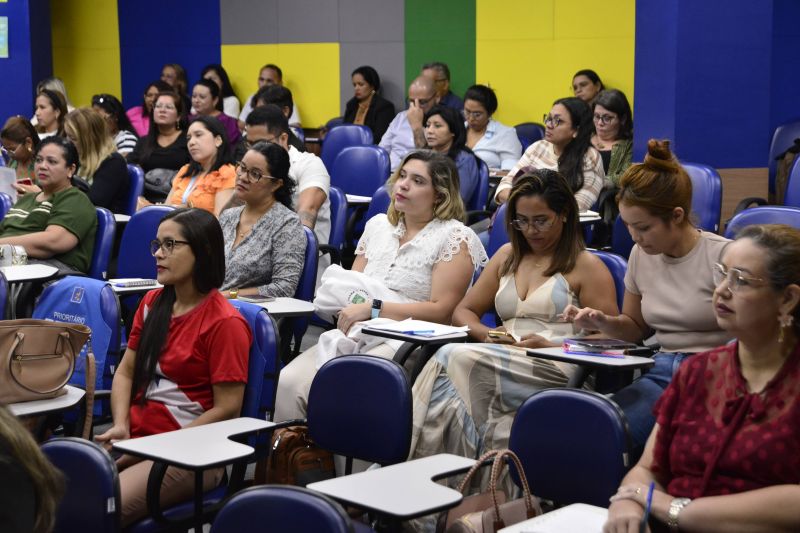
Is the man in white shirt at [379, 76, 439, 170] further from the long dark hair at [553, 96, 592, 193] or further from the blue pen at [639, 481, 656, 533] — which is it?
the blue pen at [639, 481, 656, 533]

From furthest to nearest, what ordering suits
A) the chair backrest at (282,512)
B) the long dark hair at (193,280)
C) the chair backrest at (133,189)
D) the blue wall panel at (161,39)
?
the blue wall panel at (161,39)
the chair backrest at (133,189)
the long dark hair at (193,280)
the chair backrest at (282,512)

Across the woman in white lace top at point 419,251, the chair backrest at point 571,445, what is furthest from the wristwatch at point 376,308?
the chair backrest at point 571,445

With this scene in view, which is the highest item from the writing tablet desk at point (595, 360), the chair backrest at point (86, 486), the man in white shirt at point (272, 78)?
the man in white shirt at point (272, 78)

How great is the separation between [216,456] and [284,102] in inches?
254

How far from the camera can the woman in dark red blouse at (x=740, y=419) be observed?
2445mm

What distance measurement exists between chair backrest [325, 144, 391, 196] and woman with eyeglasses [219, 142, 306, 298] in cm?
230

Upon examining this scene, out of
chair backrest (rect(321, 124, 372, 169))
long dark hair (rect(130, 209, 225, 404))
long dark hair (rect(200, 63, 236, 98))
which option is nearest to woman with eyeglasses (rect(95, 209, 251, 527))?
long dark hair (rect(130, 209, 225, 404))

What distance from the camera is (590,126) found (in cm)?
623

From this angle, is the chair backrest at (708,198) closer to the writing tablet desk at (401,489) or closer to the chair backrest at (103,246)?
the chair backrest at (103,246)

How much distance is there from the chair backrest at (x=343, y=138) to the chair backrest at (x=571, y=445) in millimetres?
6067

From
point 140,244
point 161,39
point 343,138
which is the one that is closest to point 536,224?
point 140,244

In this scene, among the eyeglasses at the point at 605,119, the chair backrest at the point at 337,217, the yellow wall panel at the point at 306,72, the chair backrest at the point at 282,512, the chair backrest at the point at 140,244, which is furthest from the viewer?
the yellow wall panel at the point at 306,72

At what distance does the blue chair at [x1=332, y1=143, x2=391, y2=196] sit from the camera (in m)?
7.41

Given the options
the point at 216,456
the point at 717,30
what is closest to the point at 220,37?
the point at 717,30
